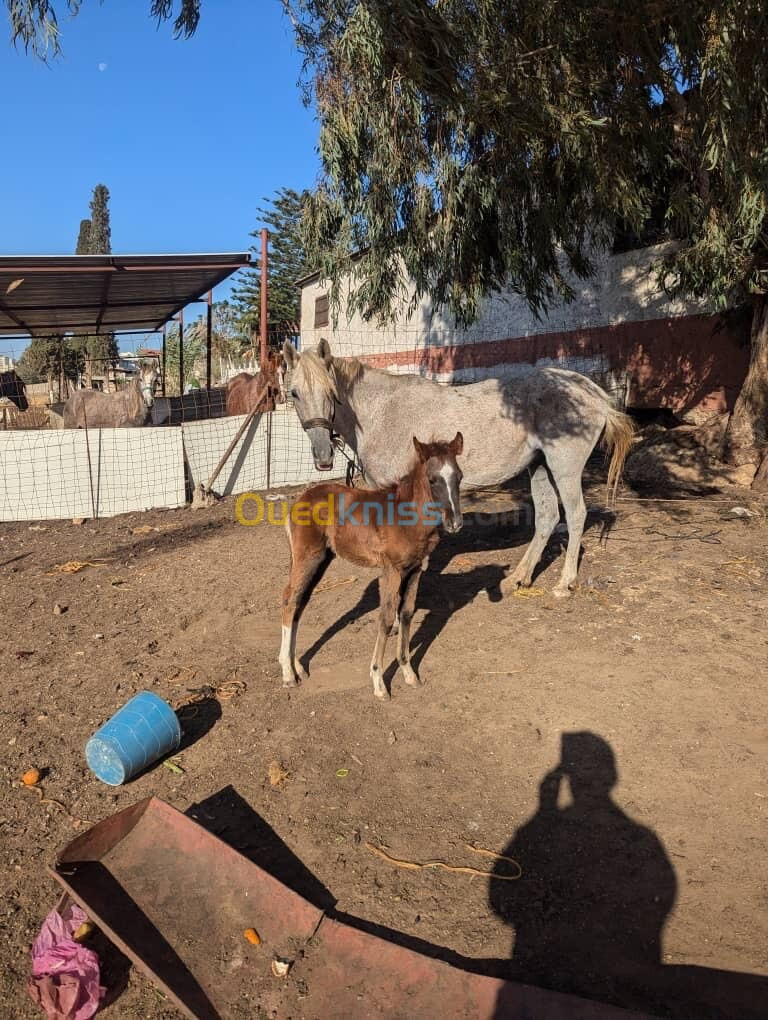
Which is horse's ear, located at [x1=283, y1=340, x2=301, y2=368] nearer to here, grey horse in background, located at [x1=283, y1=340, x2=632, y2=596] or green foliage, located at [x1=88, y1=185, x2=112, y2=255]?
grey horse in background, located at [x1=283, y1=340, x2=632, y2=596]

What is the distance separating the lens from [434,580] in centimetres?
748

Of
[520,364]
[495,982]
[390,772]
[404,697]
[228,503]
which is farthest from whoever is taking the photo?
[520,364]

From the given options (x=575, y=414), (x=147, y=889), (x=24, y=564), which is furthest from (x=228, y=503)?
(x=147, y=889)

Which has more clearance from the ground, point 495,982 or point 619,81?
point 619,81

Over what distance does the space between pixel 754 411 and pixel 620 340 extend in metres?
5.03

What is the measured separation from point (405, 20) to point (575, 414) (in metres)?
3.89

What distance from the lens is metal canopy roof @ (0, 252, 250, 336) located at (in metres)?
11.4

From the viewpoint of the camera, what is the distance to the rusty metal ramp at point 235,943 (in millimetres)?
2650

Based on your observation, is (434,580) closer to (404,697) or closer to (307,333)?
(404,697)

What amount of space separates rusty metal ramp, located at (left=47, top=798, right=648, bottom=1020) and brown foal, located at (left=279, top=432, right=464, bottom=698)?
1.99 meters

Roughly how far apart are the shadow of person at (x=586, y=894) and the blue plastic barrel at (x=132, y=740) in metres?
2.23

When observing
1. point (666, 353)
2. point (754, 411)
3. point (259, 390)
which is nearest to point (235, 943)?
point (754, 411)

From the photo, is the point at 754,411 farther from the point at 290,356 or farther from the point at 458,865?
the point at 458,865

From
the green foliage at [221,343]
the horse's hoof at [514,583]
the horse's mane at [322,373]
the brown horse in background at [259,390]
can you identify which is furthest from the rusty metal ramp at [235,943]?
the green foliage at [221,343]
